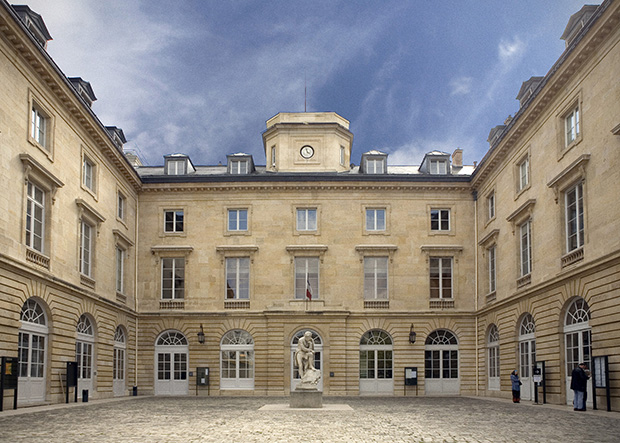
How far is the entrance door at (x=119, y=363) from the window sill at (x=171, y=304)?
2.57m

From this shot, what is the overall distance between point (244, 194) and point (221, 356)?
25.9 ft

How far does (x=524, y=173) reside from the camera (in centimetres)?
2958

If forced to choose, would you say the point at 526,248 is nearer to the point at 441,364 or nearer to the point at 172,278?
the point at 441,364

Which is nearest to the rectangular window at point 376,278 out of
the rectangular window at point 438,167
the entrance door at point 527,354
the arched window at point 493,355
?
the arched window at point 493,355

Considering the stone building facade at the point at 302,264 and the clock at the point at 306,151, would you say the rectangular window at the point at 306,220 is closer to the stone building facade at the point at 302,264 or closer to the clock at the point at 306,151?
the stone building facade at the point at 302,264

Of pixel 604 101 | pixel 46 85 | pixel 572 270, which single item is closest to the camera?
pixel 604 101

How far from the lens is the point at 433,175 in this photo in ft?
122

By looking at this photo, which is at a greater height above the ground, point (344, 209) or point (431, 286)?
point (344, 209)

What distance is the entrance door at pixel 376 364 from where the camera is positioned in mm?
35625

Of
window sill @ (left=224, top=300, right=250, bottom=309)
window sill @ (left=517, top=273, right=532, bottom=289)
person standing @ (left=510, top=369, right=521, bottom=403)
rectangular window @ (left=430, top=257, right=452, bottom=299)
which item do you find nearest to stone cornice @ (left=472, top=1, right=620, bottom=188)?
window sill @ (left=517, top=273, right=532, bottom=289)

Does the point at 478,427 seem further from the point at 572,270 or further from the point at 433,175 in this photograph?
the point at 433,175

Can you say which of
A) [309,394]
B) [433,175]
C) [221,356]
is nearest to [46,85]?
[309,394]

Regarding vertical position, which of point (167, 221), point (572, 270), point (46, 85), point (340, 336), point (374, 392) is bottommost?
point (374, 392)

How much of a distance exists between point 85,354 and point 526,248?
17444 mm
